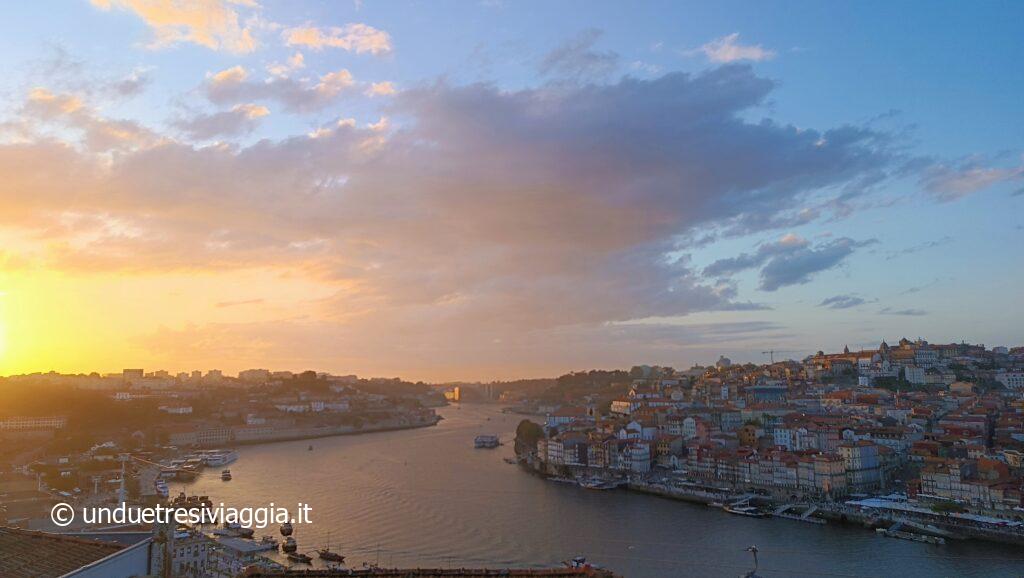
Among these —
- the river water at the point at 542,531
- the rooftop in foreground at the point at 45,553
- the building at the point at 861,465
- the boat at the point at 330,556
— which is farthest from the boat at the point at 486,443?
the rooftop in foreground at the point at 45,553

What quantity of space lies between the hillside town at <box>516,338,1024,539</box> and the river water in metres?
1.47

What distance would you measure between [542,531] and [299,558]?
3.92 meters

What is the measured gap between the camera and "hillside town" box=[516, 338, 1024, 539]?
535 inches

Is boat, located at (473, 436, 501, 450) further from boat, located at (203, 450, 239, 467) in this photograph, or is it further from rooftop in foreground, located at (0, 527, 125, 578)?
rooftop in foreground, located at (0, 527, 125, 578)

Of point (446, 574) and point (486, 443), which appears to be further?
point (486, 443)

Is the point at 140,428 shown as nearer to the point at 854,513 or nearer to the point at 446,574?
the point at 854,513

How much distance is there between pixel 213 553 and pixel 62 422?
2184 centimetres

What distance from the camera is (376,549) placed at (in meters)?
10.9

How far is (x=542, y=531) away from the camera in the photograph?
12.2 meters

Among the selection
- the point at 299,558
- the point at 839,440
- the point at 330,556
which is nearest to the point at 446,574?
the point at 330,556

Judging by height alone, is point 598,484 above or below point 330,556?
below

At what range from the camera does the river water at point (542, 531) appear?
10.1 m

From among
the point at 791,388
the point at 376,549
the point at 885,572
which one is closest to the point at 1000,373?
the point at 791,388

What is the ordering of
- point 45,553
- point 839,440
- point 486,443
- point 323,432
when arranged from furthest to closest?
point 323,432
point 486,443
point 839,440
point 45,553
